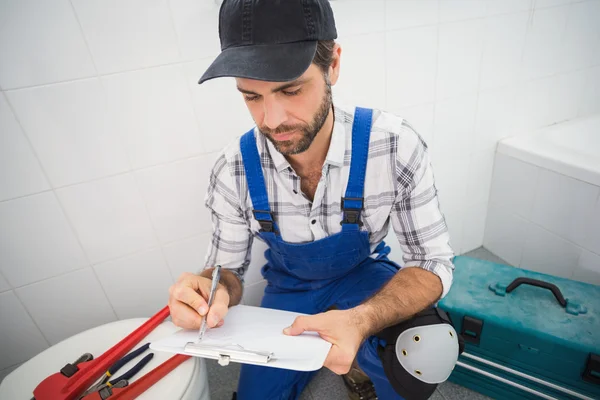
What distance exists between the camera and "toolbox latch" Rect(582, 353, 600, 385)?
836 millimetres

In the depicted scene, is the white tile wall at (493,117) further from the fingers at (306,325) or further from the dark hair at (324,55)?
the fingers at (306,325)

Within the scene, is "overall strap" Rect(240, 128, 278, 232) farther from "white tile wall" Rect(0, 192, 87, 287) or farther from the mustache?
"white tile wall" Rect(0, 192, 87, 287)

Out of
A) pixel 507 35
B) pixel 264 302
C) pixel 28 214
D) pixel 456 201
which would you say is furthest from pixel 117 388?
pixel 507 35

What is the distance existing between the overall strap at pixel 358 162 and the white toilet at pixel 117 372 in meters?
0.54

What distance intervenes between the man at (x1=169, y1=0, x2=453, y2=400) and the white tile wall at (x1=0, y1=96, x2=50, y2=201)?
509mm

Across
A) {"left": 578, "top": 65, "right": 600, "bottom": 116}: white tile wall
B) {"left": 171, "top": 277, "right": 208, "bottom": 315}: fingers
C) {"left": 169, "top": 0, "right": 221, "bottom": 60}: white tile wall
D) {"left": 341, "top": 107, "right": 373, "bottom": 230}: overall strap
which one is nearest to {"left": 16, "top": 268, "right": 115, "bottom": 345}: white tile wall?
{"left": 171, "top": 277, "right": 208, "bottom": 315}: fingers

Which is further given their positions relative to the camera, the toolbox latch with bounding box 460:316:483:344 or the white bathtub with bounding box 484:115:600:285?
the white bathtub with bounding box 484:115:600:285

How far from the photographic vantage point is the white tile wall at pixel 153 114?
0.92 m

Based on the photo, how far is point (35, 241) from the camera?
1.00m

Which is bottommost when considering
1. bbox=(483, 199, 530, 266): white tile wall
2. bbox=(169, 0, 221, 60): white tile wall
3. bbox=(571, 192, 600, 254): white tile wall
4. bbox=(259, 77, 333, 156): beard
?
bbox=(483, 199, 530, 266): white tile wall

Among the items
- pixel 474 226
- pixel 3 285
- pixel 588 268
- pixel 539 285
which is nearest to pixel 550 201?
pixel 588 268

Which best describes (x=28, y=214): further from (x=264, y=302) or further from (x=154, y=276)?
(x=264, y=302)

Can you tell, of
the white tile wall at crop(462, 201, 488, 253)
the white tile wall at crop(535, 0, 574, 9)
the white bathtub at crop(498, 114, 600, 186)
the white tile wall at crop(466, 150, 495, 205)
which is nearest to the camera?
the white bathtub at crop(498, 114, 600, 186)

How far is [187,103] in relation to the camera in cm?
100
